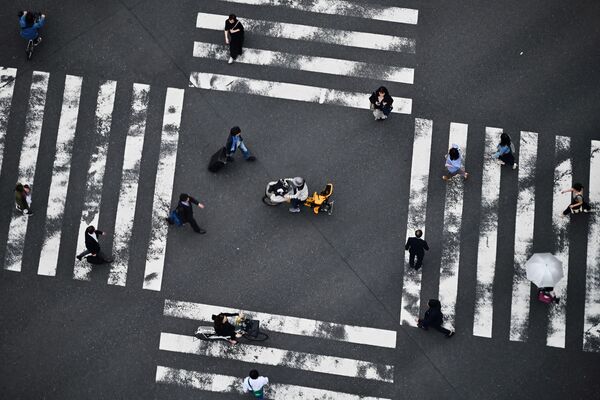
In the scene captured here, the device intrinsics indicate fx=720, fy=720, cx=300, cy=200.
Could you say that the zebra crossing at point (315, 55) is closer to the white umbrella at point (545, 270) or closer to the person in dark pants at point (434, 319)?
the white umbrella at point (545, 270)

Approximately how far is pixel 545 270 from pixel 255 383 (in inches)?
291

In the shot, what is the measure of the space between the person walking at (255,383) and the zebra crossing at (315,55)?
751 cm

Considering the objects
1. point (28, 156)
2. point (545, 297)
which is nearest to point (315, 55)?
point (28, 156)

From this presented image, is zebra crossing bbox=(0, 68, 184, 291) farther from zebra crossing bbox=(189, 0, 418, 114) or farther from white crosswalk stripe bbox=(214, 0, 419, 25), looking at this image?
white crosswalk stripe bbox=(214, 0, 419, 25)

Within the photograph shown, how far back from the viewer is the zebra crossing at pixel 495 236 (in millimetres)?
18406

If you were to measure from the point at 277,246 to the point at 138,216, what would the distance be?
373 cm

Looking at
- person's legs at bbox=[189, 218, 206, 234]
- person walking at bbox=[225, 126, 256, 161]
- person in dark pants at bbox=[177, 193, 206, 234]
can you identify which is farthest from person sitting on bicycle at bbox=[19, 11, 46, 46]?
person's legs at bbox=[189, 218, 206, 234]

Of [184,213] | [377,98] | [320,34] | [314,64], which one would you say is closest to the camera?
[184,213]

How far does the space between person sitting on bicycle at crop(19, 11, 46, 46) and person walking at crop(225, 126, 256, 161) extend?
233 inches

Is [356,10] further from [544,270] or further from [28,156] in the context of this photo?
[28,156]

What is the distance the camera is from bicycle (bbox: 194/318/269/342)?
17719 mm

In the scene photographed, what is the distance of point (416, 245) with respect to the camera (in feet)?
57.9

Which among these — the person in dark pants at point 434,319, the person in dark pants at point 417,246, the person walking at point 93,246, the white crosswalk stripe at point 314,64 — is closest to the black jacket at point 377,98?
the white crosswalk stripe at point 314,64

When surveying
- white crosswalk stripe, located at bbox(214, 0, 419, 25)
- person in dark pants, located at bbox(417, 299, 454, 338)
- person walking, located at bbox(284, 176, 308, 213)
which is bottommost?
person in dark pants, located at bbox(417, 299, 454, 338)
